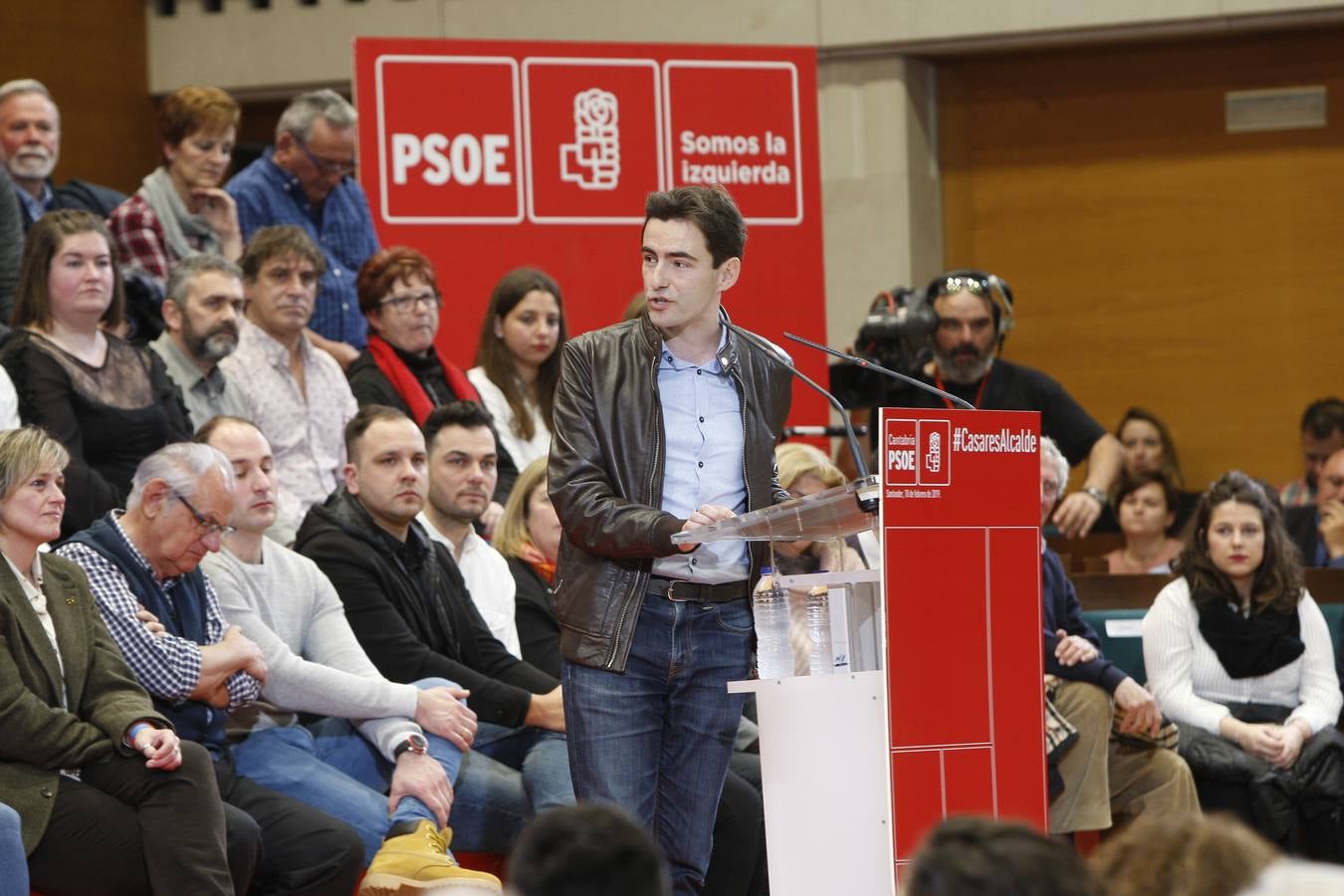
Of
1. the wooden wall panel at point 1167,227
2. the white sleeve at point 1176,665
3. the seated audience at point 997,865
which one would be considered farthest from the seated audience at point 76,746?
the wooden wall panel at point 1167,227

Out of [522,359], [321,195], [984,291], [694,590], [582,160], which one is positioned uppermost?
[582,160]

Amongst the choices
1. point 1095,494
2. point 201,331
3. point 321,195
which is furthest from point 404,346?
point 1095,494

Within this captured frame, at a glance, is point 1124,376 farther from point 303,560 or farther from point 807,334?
point 303,560

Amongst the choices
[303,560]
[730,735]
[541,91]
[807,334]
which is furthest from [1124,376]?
[730,735]

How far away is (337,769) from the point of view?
419 centimetres

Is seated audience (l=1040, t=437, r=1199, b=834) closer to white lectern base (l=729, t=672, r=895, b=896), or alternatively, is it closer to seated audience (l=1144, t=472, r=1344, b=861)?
seated audience (l=1144, t=472, r=1344, b=861)

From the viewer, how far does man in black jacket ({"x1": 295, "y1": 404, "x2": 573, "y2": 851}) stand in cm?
427

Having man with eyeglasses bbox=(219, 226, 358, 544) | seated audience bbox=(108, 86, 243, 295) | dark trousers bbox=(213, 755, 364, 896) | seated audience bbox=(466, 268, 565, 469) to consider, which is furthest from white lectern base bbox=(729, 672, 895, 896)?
seated audience bbox=(108, 86, 243, 295)

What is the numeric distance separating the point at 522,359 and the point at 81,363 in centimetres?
143

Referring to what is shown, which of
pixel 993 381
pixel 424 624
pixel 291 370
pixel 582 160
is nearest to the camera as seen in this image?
pixel 424 624

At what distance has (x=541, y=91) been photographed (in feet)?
20.2

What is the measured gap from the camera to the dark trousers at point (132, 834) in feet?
11.2

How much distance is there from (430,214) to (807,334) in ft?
4.27

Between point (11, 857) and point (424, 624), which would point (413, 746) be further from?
point (11, 857)
